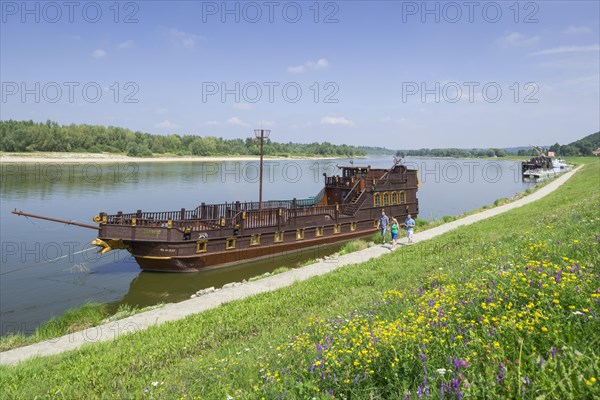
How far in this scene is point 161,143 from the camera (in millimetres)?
135500

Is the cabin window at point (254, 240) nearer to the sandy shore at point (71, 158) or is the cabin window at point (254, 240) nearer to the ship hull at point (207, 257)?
the ship hull at point (207, 257)

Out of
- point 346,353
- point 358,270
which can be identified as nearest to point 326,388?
point 346,353

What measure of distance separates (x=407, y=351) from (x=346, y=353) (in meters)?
0.77

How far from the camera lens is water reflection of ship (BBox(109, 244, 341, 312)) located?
16.4 m

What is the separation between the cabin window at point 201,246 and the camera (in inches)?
750

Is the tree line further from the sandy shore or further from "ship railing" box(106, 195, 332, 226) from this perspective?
"ship railing" box(106, 195, 332, 226)

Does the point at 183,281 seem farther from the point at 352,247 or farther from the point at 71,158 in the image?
the point at 71,158

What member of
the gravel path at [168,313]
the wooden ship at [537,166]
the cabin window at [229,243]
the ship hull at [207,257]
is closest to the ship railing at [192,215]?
the cabin window at [229,243]

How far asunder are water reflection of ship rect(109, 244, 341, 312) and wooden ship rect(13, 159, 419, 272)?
374 millimetres

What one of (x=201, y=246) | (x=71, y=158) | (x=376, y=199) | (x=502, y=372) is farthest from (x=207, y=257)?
(x=71, y=158)

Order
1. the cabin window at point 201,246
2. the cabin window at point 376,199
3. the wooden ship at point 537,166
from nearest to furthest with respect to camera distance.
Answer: the cabin window at point 201,246, the cabin window at point 376,199, the wooden ship at point 537,166

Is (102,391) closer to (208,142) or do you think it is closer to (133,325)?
(133,325)

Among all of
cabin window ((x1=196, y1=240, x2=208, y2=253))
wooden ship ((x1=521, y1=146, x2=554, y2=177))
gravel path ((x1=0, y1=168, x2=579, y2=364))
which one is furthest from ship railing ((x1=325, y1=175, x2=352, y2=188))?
wooden ship ((x1=521, y1=146, x2=554, y2=177))

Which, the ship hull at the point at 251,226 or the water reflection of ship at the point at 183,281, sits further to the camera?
the ship hull at the point at 251,226
